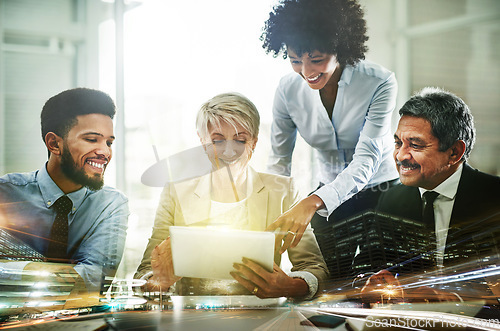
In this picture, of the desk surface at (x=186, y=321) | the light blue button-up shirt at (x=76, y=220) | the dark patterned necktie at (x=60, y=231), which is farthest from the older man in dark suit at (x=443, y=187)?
A: the dark patterned necktie at (x=60, y=231)

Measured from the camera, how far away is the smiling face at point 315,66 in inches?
107

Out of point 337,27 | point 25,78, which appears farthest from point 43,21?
point 337,27

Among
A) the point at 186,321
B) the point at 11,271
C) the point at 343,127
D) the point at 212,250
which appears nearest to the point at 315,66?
the point at 343,127

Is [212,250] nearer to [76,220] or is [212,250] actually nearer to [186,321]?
[186,321]

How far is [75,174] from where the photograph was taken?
267 cm

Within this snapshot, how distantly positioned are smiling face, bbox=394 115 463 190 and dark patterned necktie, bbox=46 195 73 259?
1.82m

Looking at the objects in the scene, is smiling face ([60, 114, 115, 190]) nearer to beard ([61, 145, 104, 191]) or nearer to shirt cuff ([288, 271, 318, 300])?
beard ([61, 145, 104, 191])

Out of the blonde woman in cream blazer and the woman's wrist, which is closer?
the blonde woman in cream blazer

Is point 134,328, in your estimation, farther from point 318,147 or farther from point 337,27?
point 337,27

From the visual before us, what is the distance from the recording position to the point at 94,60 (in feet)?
8.88

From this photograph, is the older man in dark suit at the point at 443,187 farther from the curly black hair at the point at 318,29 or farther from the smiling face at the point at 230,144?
the smiling face at the point at 230,144

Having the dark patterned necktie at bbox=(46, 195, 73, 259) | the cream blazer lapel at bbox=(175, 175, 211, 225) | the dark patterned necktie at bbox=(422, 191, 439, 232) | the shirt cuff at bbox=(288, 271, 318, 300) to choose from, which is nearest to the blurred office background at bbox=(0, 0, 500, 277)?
the cream blazer lapel at bbox=(175, 175, 211, 225)

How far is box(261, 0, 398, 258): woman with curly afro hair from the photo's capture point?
2711 mm

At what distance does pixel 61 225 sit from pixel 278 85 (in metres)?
1.38
